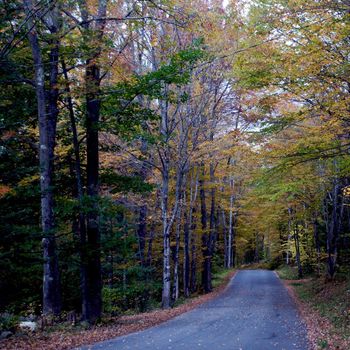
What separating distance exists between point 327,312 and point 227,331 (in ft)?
16.1

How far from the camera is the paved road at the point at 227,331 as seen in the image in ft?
28.7

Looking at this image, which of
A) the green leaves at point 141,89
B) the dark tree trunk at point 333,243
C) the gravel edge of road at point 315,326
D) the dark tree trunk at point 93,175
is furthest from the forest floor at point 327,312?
the green leaves at point 141,89

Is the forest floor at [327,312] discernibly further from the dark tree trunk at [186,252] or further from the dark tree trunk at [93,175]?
the dark tree trunk at [93,175]

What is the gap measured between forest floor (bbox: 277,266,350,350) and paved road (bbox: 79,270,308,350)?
1.26 ft

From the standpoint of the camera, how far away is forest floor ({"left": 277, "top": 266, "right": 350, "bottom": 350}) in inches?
364

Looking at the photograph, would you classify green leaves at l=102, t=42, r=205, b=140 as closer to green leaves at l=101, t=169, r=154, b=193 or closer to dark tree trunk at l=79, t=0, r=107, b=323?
dark tree trunk at l=79, t=0, r=107, b=323

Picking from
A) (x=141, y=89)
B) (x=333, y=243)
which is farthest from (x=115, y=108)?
(x=333, y=243)

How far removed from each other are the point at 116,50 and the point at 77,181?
4557 millimetres

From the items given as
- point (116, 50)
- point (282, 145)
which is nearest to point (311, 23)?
point (282, 145)

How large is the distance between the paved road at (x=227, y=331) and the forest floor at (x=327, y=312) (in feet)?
1.26

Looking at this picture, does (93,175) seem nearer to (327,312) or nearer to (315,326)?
(315,326)

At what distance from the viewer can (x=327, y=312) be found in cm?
1359

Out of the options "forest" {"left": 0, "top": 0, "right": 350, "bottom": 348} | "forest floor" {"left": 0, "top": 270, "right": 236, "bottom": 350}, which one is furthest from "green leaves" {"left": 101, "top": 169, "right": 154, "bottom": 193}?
"forest floor" {"left": 0, "top": 270, "right": 236, "bottom": 350}

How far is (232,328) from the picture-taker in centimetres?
1107
